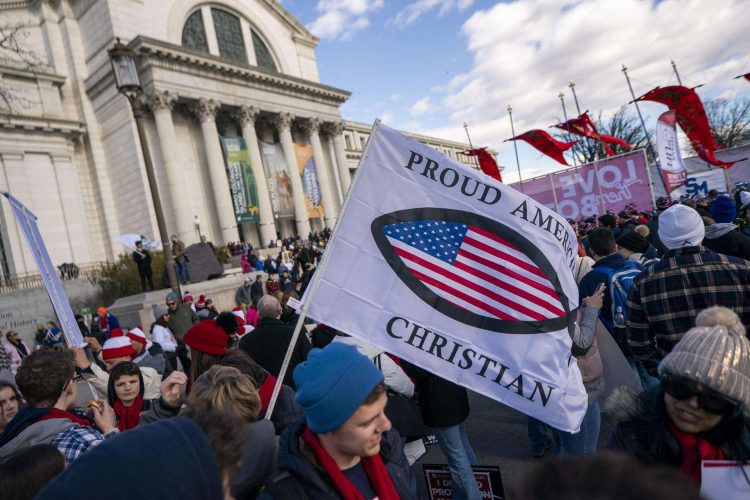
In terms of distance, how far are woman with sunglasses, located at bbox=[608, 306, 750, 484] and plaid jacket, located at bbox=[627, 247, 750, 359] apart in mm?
1120

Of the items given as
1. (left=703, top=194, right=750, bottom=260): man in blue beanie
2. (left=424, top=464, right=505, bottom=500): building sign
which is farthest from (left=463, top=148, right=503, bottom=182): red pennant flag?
(left=424, top=464, right=505, bottom=500): building sign

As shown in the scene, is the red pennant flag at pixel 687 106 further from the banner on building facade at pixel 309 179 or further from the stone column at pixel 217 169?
the banner on building facade at pixel 309 179

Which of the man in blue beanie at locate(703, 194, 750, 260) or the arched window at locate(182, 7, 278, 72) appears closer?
the man in blue beanie at locate(703, 194, 750, 260)

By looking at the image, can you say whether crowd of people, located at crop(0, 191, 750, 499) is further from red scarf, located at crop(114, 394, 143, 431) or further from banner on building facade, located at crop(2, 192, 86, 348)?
banner on building facade, located at crop(2, 192, 86, 348)

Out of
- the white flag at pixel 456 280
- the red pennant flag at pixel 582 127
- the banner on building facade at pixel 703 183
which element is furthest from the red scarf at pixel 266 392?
the red pennant flag at pixel 582 127

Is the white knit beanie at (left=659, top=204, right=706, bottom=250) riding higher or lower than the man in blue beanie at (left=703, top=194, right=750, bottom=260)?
higher

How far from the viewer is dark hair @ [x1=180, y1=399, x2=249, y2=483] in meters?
1.09

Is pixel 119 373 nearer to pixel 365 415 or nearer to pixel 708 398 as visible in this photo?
pixel 365 415

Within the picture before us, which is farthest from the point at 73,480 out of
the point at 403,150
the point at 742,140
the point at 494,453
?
the point at 742,140

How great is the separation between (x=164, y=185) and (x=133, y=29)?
926 cm

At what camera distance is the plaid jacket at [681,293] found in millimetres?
2518

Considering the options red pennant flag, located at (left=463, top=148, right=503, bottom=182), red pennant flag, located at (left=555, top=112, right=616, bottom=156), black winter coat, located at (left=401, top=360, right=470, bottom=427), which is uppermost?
red pennant flag, located at (left=555, top=112, right=616, bottom=156)

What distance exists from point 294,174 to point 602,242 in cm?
2890

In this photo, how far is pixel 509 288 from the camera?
2691 mm
